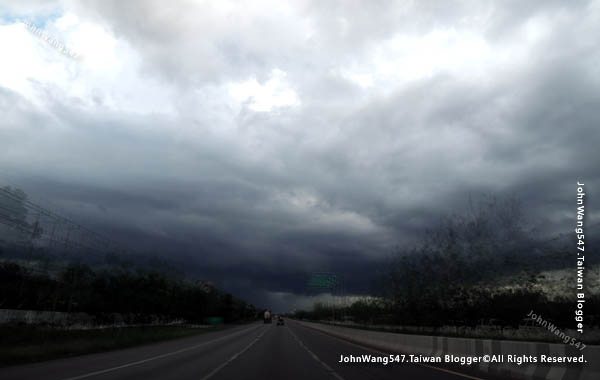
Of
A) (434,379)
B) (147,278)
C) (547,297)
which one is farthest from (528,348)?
(147,278)

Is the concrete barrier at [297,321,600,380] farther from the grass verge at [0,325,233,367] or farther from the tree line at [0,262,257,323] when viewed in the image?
the tree line at [0,262,257,323]

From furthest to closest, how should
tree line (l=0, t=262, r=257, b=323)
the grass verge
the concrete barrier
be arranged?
tree line (l=0, t=262, r=257, b=323) → the grass verge → the concrete barrier

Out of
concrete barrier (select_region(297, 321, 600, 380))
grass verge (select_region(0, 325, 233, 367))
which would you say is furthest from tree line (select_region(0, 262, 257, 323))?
concrete barrier (select_region(297, 321, 600, 380))

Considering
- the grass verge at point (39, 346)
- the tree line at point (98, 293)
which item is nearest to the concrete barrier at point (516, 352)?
the grass verge at point (39, 346)

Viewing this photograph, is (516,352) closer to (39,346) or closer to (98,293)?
(39,346)

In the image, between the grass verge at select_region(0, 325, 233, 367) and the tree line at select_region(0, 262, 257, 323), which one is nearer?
the grass verge at select_region(0, 325, 233, 367)

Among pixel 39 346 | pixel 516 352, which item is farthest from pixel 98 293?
pixel 516 352

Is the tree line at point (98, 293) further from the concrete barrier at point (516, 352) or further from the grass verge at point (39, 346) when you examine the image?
the concrete barrier at point (516, 352)

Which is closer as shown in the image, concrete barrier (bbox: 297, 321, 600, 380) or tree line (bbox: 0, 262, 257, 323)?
concrete barrier (bbox: 297, 321, 600, 380)

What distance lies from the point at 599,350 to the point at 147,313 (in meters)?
89.9

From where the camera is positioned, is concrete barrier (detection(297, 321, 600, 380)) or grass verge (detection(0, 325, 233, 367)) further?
grass verge (detection(0, 325, 233, 367))

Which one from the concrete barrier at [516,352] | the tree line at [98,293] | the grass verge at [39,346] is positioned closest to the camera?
the concrete barrier at [516,352]

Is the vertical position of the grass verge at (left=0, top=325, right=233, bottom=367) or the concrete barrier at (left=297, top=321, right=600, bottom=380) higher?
the concrete barrier at (left=297, top=321, right=600, bottom=380)

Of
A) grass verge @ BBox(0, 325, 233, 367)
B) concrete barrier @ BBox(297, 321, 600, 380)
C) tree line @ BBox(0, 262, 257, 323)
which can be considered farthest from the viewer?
tree line @ BBox(0, 262, 257, 323)
